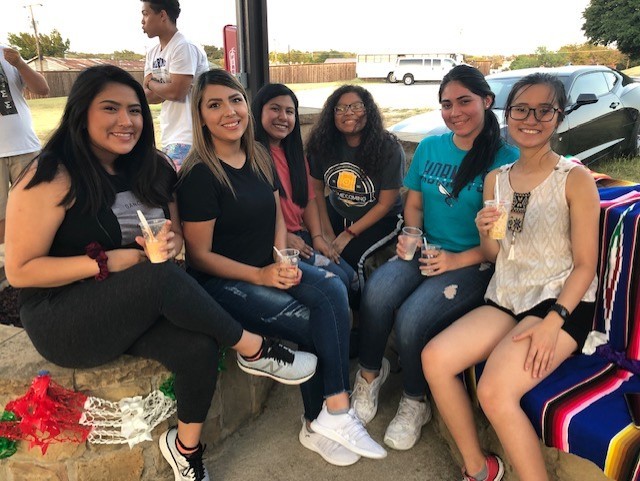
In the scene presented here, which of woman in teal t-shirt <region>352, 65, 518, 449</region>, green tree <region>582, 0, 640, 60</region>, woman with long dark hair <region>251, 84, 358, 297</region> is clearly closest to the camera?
woman in teal t-shirt <region>352, 65, 518, 449</region>

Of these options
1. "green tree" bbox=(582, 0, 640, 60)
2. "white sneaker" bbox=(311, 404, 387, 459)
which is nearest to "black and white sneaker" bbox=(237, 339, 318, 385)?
"white sneaker" bbox=(311, 404, 387, 459)

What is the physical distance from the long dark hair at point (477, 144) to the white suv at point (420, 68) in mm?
27535

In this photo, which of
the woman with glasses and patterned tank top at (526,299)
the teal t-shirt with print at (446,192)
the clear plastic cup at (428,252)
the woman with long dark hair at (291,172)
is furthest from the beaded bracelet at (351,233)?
the woman with glasses and patterned tank top at (526,299)

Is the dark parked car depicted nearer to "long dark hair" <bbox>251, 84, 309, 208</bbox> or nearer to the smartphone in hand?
"long dark hair" <bbox>251, 84, 309, 208</bbox>

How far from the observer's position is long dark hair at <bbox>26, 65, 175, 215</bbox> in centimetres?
180

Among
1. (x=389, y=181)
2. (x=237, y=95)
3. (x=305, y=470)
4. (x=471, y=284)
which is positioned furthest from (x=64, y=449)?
(x=389, y=181)

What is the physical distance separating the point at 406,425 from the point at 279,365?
0.72 m

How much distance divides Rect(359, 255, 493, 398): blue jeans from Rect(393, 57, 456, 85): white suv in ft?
91.8

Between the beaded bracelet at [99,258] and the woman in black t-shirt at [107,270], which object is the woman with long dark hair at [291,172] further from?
the beaded bracelet at [99,258]

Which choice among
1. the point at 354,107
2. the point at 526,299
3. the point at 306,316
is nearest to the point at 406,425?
the point at 306,316

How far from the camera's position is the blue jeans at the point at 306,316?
2191 millimetres

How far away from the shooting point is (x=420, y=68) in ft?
93.9

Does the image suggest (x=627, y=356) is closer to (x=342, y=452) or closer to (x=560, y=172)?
(x=560, y=172)

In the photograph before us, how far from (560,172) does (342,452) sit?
1.57m
